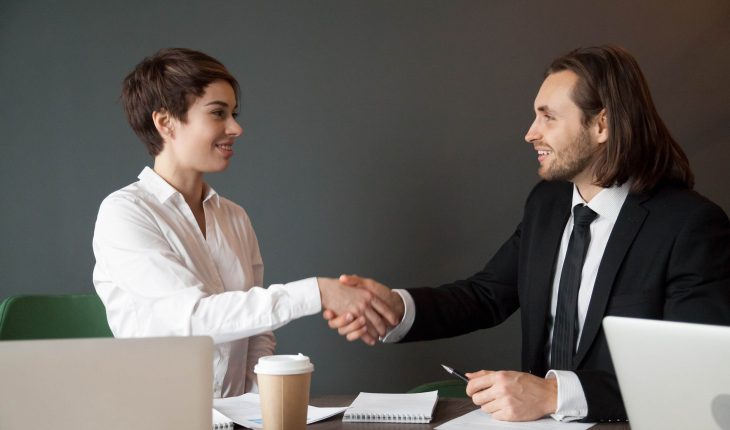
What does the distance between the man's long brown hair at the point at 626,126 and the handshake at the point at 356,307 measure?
→ 0.73 m

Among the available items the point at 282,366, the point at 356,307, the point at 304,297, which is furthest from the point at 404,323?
the point at 282,366

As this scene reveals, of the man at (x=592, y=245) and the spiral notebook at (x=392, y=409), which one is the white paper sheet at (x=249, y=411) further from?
the man at (x=592, y=245)

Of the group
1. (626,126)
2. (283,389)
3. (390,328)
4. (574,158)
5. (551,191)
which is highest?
(626,126)

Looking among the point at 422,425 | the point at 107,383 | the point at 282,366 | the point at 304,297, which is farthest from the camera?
the point at 304,297

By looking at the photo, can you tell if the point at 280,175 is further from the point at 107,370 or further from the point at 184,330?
the point at 107,370

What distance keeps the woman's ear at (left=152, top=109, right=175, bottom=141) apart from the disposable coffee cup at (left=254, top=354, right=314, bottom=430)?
1.26 m

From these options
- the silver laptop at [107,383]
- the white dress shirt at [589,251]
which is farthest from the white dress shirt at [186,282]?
the silver laptop at [107,383]

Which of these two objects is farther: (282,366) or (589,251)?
(589,251)

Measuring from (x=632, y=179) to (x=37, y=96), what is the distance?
2235mm

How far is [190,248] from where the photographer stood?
2338mm

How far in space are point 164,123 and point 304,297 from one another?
775 millimetres

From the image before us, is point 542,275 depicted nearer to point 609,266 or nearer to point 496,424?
point 609,266

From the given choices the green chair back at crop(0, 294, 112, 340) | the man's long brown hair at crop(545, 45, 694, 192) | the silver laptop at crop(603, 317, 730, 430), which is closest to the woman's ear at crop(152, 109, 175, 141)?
the green chair back at crop(0, 294, 112, 340)

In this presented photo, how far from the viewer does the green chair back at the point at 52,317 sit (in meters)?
2.22
